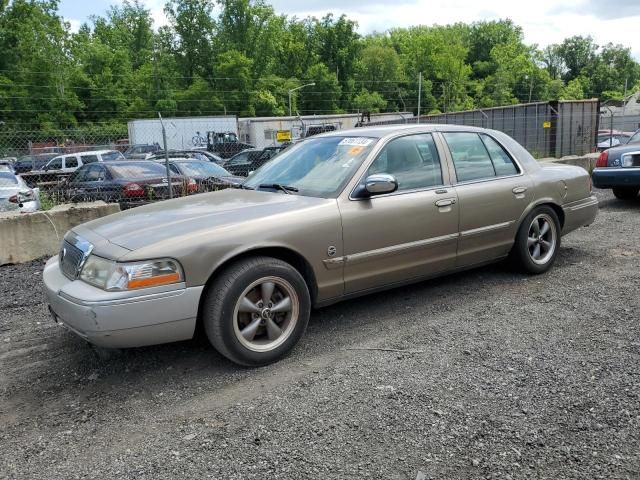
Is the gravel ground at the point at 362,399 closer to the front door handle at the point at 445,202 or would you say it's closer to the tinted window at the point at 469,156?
the front door handle at the point at 445,202

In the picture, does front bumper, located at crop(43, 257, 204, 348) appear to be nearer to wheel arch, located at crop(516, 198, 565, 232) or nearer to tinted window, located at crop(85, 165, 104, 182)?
wheel arch, located at crop(516, 198, 565, 232)

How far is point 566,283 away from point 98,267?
4.12 metres

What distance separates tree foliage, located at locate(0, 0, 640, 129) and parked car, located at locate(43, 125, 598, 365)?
1535 inches

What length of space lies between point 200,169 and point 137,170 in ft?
6.67

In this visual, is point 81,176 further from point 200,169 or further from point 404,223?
point 404,223

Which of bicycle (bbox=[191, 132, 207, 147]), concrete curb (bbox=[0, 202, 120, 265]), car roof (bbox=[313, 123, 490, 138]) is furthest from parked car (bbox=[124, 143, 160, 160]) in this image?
car roof (bbox=[313, 123, 490, 138])

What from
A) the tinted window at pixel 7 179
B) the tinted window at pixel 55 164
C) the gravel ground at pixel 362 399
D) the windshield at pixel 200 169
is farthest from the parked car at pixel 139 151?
the gravel ground at pixel 362 399

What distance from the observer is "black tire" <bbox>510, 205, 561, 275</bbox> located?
523 centimetres

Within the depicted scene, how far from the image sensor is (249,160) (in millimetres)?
18578

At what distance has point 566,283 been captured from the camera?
519cm

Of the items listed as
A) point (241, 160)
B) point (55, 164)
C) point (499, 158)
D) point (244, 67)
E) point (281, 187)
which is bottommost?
point (55, 164)

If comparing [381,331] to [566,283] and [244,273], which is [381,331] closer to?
[244,273]

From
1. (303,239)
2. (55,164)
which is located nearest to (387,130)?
(303,239)

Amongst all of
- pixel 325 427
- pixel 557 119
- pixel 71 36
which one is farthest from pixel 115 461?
pixel 71 36
